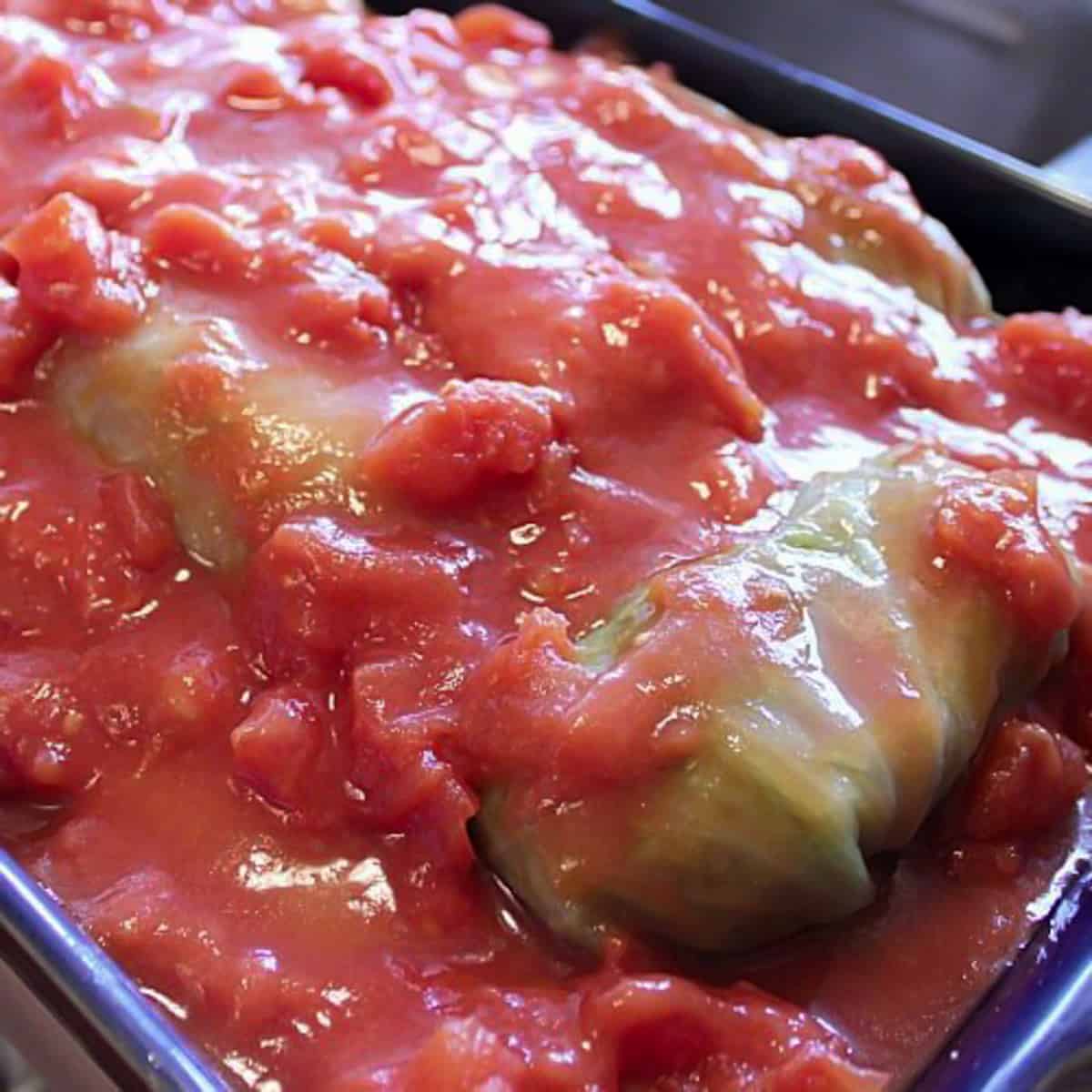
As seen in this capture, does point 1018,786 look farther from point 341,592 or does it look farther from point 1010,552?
point 341,592

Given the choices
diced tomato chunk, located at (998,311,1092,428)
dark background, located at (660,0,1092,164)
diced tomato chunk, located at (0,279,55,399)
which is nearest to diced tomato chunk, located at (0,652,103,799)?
diced tomato chunk, located at (0,279,55,399)

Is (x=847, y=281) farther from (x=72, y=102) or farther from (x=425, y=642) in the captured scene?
(x=72, y=102)

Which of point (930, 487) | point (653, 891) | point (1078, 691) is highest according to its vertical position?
point (930, 487)

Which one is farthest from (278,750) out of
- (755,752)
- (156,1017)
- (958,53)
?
(958,53)

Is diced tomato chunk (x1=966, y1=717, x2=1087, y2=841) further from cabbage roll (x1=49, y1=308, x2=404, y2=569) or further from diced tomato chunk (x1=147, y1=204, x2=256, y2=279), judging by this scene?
diced tomato chunk (x1=147, y1=204, x2=256, y2=279)

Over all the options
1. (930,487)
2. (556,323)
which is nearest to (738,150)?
(556,323)
